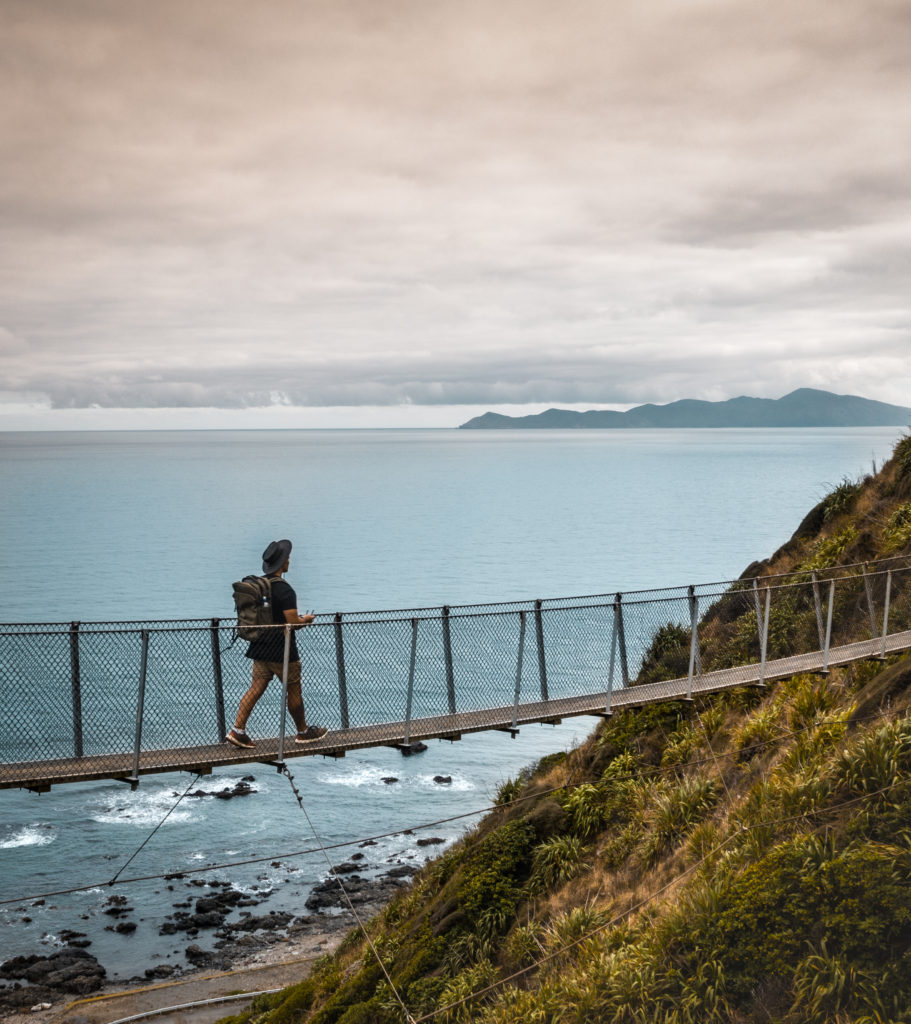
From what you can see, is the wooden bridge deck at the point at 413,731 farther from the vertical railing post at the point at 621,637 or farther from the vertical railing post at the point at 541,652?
the vertical railing post at the point at 621,637

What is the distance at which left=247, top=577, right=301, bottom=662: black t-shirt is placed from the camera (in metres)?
9.94

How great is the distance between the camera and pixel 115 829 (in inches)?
1427

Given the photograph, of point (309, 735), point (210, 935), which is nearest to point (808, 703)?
point (309, 735)

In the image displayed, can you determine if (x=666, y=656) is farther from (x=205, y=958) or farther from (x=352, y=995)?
(x=205, y=958)

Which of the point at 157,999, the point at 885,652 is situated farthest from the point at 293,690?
the point at 157,999

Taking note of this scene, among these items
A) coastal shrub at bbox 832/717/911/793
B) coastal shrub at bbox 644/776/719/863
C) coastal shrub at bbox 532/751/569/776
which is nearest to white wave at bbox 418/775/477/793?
coastal shrub at bbox 532/751/569/776

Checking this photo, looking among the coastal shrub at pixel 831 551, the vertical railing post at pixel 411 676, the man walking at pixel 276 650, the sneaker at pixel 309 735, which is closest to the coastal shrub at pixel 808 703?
the vertical railing post at pixel 411 676

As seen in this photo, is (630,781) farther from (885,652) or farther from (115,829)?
(115,829)

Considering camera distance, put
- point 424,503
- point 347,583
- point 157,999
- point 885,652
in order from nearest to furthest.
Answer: point 885,652
point 157,999
point 347,583
point 424,503

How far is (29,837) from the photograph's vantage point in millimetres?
35000

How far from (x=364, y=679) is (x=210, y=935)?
20668 millimetres

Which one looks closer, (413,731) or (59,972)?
(413,731)

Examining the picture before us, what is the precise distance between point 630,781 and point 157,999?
674 inches

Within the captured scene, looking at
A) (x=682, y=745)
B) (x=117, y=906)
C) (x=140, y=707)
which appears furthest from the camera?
(x=117, y=906)
